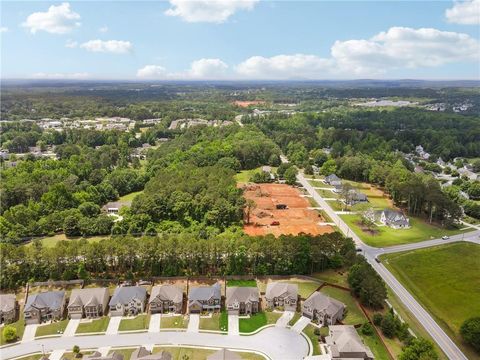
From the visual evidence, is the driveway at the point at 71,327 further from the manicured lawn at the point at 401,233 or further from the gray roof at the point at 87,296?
the manicured lawn at the point at 401,233

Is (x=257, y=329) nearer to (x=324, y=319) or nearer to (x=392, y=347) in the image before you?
(x=324, y=319)

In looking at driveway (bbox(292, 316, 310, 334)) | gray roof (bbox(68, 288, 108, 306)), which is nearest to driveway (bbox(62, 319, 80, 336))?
gray roof (bbox(68, 288, 108, 306))

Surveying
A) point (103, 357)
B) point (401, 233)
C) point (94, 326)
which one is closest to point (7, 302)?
point (94, 326)

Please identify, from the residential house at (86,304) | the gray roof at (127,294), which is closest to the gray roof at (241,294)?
the gray roof at (127,294)

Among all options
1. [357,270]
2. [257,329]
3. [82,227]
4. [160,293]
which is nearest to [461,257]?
[357,270]

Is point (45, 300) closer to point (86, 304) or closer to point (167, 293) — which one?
point (86, 304)

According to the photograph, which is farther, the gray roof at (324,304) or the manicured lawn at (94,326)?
the gray roof at (324,304)
